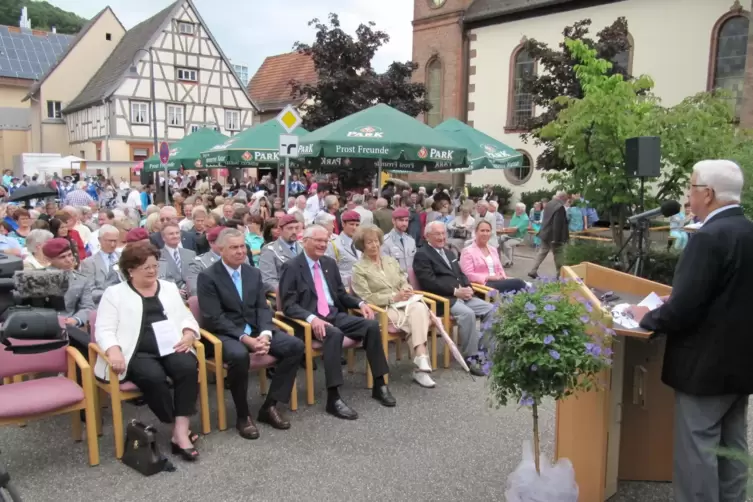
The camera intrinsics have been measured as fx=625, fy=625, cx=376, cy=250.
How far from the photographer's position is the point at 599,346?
9.80 ft

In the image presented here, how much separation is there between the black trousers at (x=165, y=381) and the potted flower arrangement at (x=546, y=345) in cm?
222

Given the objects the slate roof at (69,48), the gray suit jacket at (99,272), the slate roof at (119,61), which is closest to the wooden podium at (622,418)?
the gray suit jacket at (99,272)

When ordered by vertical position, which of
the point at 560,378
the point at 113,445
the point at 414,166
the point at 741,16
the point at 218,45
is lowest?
the point at 113,445

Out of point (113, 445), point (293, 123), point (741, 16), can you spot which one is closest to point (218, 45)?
point (741, 16)

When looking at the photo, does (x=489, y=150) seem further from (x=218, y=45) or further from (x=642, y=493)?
(x=218, y=45)

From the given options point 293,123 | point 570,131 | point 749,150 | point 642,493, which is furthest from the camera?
point 293,123

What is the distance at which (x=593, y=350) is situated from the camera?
2939 mm

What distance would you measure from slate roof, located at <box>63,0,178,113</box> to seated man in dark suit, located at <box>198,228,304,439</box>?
1293 inches

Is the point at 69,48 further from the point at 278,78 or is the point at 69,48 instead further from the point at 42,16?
the point at 42,16

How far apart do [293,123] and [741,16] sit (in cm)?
1637

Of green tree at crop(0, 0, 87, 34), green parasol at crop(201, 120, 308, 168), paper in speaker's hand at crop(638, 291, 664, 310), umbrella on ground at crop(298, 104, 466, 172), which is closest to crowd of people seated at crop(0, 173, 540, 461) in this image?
paper in speaker's hand at crop(638, 291, 664, 310)

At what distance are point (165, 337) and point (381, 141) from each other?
17.0 ft

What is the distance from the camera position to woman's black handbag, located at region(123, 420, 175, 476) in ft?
13.1

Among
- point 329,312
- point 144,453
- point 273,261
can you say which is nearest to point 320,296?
point 329,312
